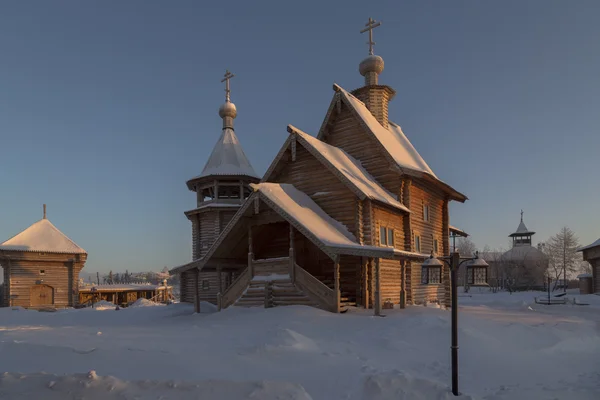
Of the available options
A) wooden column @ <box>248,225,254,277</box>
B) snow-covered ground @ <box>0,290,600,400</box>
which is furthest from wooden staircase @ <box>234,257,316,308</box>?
snow-covered ground @ <box>0,290,600,400</box>

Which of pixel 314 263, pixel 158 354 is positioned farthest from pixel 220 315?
pixel 158 354

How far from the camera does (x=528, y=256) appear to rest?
239 feet

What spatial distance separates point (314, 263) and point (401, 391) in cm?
Result: 1296

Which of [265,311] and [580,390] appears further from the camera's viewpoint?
[265,311]

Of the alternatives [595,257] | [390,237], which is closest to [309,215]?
[390,237]

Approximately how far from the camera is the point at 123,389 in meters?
6.91

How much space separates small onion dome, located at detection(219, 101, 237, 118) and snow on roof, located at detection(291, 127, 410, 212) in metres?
14.8

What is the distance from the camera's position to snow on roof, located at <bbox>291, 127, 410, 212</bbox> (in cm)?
1881

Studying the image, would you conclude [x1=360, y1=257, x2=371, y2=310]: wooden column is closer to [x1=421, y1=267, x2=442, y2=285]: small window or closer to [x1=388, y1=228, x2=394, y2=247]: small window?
[x1=388, y1=228, x2=394, y2=247]: small window

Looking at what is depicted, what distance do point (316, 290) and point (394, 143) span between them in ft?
41.1

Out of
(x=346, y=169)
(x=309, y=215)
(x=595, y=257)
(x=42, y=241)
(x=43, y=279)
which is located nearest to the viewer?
(x=309, y=215)

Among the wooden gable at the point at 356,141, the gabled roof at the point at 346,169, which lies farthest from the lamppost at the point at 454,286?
the wooden gable at the point at 356,141

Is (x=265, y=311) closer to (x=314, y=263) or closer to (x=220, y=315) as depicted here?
(x=220, y=315)

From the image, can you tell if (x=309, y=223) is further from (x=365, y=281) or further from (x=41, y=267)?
(x=41, y=267)
